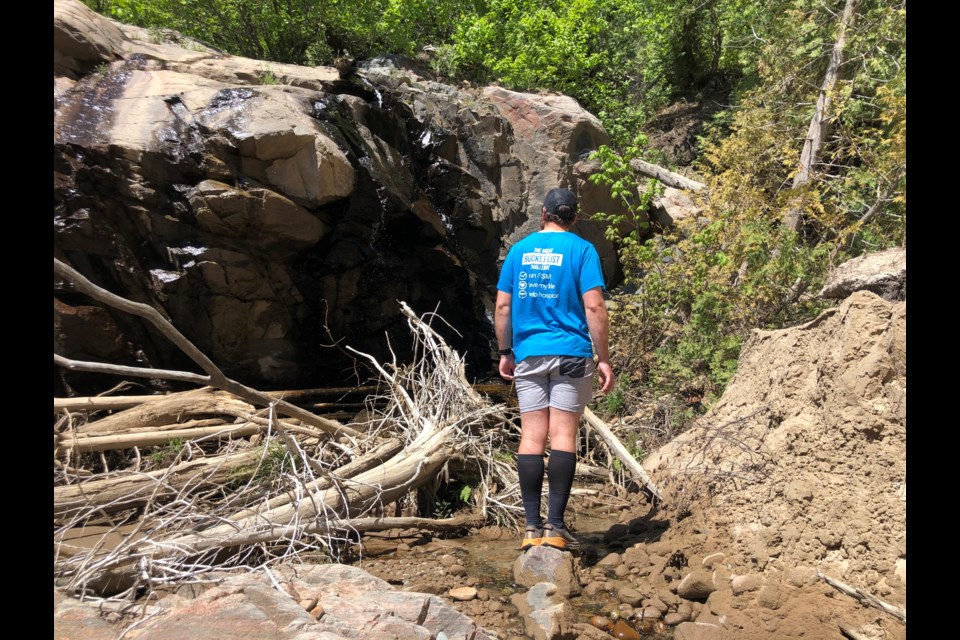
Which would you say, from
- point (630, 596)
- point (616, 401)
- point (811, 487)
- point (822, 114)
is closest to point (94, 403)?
point (630, 596)

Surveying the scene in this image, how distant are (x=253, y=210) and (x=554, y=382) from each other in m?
4.21

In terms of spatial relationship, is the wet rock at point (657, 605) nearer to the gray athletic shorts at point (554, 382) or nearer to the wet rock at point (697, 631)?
the wet rock at point (697, 631)

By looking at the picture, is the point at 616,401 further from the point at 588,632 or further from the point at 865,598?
the point at 588,632

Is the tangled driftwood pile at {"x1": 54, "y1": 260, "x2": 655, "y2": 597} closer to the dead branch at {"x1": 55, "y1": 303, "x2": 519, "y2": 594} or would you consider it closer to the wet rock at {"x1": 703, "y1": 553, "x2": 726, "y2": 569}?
the dead branch at {"x1": 55, "y1": 303, "x2": 519, "y2": 594}

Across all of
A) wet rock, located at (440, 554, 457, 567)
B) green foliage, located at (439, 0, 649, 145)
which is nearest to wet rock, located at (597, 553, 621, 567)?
wet rock, located at (440, 554, 457, 567)

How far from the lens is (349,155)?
286 inches

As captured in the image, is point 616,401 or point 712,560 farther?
point 616,401

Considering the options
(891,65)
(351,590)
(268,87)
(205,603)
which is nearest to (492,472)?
(351,590)

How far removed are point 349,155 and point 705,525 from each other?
5.37 m

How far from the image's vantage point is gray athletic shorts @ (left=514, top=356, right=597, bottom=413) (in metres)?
3.64

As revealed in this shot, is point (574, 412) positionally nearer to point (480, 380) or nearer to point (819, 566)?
point (819, 566)

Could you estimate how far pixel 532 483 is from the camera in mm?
3660

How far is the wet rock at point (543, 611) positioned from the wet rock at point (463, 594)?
0.19 meters

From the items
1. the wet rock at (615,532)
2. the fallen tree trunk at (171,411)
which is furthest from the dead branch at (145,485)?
the wet rock at (615,532)
